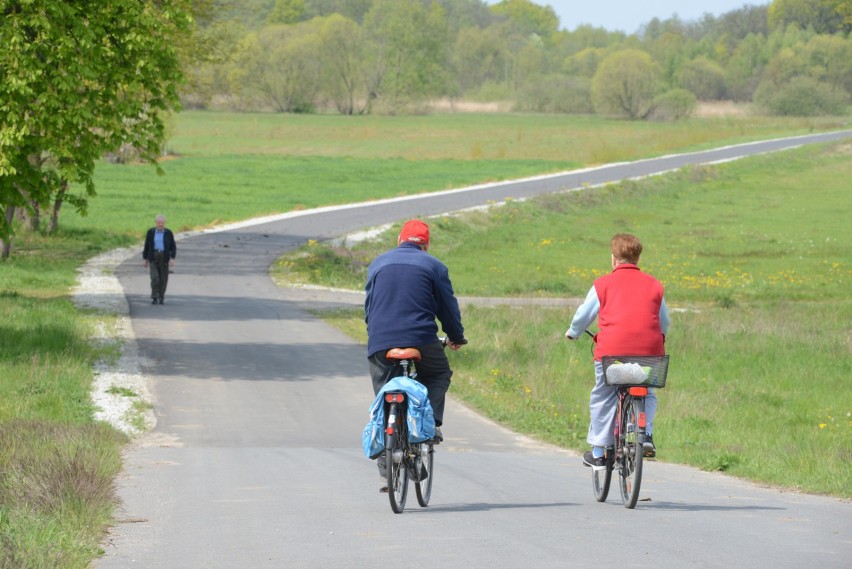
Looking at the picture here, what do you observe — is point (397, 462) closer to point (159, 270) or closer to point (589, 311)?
point (589, 311)

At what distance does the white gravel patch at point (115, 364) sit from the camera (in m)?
14.6

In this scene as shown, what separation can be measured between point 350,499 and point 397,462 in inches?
32.2

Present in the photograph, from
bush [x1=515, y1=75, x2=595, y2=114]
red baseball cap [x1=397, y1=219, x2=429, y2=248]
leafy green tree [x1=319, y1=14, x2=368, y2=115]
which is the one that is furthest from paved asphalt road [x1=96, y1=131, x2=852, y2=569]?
bush [x1=515, y1=75, x2=595, y2=114]

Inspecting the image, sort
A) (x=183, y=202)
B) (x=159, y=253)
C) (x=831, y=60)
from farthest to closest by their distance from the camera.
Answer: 1. (x=831, y=60)
2. (x=183, y=202)
3. (x=159, y=253)

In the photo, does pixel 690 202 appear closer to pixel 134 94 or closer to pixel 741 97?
pixel 134 94

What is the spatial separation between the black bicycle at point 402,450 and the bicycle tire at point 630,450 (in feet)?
4.51

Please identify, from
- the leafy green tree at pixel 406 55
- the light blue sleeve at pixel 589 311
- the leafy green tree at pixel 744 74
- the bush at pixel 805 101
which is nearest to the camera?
A: the light blue sleeve at pixel 589 311

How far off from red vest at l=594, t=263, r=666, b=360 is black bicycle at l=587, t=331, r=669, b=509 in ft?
0.26

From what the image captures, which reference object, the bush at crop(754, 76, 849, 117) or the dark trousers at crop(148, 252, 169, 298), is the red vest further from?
the bush at crop(754, 76, 849, 117)

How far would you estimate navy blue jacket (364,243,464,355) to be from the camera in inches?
352

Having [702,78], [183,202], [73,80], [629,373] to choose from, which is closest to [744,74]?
[702,78]

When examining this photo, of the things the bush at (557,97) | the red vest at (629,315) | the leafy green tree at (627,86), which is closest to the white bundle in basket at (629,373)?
the red vest at (629,315)

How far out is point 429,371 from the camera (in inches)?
360

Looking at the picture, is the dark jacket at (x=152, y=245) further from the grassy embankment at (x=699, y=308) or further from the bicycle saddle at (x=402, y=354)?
the bicycle saddle at (x=402, y=354)
